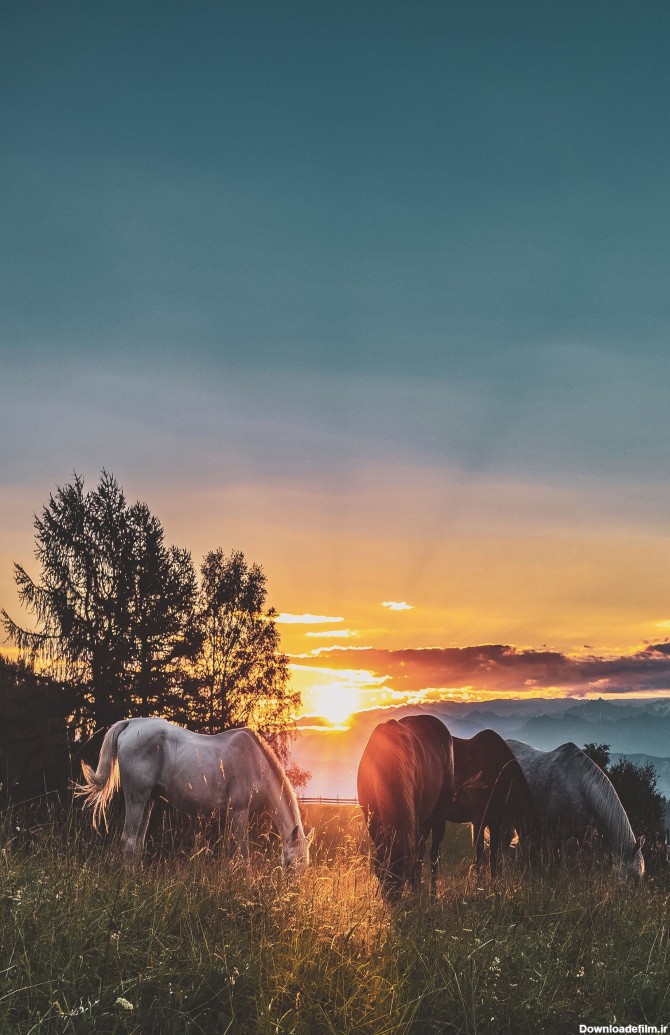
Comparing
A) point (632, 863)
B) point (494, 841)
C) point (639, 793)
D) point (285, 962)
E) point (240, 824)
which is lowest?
point (639, 793)

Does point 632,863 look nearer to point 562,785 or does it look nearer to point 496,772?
point 562,785

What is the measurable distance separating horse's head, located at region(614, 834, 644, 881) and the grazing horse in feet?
8.82

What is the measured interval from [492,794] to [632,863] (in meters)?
2.02

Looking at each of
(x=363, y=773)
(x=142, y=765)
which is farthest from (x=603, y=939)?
(x=142, y=765)

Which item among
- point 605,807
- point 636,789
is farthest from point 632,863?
point 636,789

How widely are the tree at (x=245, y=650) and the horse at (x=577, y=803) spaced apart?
58.5ft

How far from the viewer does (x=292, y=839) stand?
11.5 m

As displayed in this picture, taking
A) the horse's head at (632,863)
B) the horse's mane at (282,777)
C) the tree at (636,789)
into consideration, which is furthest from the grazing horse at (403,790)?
the tree at (636,789)

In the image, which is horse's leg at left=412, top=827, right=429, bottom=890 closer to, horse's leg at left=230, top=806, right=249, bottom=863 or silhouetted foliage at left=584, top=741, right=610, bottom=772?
horse's leg at left=230, top=806, right=249, bottom=863

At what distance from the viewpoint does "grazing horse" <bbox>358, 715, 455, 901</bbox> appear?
8.62 metres

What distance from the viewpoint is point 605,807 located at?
12727mm

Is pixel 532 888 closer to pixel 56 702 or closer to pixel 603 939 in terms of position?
pixel 603 939

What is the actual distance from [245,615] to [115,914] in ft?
87.8

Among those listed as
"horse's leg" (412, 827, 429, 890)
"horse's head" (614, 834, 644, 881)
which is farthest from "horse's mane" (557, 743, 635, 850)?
"horse's leg" (412, 827, 429, 890)
